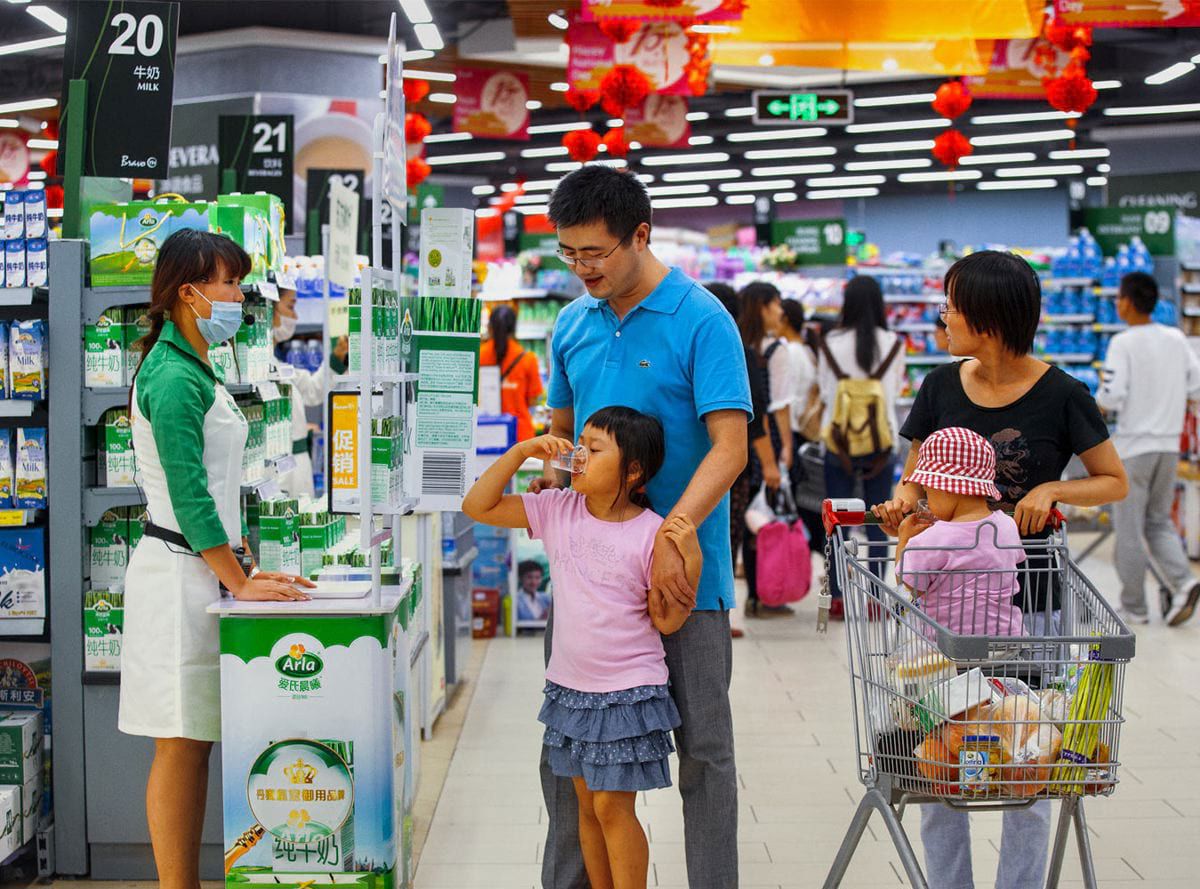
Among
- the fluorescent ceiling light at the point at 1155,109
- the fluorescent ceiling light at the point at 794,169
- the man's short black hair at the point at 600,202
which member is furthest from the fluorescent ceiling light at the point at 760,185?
the man's short black hair at the point at 600,202

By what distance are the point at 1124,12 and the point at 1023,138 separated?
47.9 ft

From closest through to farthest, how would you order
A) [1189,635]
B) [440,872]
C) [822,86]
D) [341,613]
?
[341,613] → [440,872] → [1189,635] → [822,86]

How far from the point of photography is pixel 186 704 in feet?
10.5

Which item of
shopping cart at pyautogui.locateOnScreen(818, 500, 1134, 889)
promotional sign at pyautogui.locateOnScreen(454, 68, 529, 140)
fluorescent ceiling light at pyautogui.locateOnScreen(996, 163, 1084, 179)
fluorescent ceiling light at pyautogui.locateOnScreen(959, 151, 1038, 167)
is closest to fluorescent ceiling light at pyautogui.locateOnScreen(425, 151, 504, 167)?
fluorescent ceiling light at pyautogui.locateOnScreen(959, 151, 1038, 167)

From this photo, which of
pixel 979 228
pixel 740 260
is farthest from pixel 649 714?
pixel 979 228

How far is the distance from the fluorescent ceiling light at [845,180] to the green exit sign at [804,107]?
15.0 meters

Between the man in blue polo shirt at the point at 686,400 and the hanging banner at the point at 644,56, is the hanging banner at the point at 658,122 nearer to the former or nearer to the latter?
the hanging banner at the point at 644,56

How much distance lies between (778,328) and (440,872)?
15.0 feet

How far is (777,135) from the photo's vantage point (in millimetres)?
22750

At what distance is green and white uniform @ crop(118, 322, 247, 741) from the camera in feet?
10.2

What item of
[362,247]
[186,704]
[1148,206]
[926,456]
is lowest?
[186,704]

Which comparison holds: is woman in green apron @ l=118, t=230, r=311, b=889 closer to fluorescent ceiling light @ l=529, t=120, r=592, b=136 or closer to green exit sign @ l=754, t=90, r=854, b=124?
green exit sign @ l=754, t=90, r=854, b=124

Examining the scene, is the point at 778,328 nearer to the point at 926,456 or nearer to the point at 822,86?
the point at 926,456

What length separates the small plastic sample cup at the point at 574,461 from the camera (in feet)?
8.75
